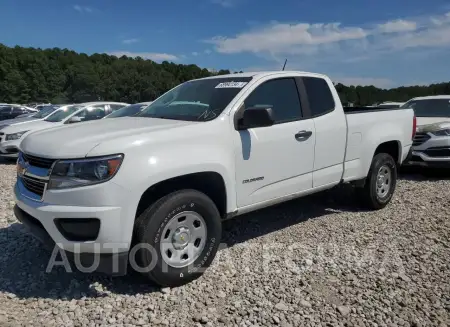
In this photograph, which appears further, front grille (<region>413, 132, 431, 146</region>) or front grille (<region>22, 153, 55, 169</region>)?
front grille (<region>413, 132, 431, 146</region>)

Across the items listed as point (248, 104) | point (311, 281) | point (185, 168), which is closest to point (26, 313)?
point (185, 168)

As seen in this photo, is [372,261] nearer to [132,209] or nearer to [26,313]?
[132,209]

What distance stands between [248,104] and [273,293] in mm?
1767

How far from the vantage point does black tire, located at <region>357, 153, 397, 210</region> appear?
5172 millimetres

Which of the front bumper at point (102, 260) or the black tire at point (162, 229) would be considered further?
the black tire at point (162, 229)

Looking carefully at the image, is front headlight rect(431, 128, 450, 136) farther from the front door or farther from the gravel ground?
the front door

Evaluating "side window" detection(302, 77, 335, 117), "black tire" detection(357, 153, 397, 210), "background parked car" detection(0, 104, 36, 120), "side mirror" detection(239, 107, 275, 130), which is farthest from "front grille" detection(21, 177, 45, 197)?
"background parked car" detection(0, 104, 36, 120)

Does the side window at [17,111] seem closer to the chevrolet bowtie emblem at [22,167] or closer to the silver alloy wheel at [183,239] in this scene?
the chevrolet bowtie emblem at [22,167]

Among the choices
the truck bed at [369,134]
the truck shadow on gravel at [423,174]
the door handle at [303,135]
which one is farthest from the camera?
the truck shadow on gravel at [423,174]

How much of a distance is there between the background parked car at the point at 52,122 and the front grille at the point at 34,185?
19.9 ft

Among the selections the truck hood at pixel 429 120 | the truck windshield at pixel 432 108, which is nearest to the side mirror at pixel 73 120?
the truck windshield at pixel 432 108

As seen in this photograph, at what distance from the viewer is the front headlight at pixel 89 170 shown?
2809 mm

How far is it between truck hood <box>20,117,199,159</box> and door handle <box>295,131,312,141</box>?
1.25 metres

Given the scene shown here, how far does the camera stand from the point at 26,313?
9.52 feet
